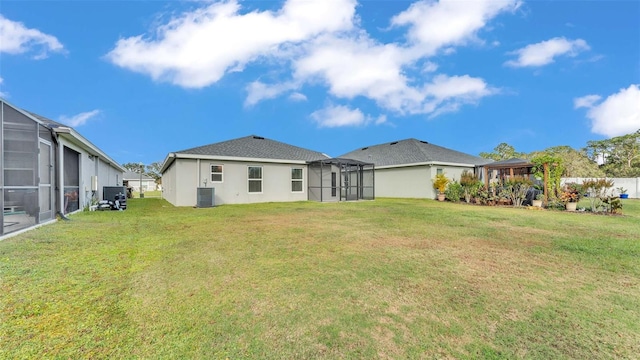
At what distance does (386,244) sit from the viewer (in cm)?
503

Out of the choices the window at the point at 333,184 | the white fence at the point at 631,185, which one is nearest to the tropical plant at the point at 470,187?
the window at the point at 333,184

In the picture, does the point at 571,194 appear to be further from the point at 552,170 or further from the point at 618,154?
the point at 618,154

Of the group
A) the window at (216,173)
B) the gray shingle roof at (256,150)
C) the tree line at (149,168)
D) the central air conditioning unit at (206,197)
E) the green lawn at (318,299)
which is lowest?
the green lawn at (318,299)

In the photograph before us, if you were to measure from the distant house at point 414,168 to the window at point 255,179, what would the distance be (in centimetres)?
1030

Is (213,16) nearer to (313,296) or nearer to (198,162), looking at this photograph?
(198,162)

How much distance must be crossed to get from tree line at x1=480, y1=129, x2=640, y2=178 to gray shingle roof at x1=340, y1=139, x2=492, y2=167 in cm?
1103

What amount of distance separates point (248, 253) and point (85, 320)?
228cm

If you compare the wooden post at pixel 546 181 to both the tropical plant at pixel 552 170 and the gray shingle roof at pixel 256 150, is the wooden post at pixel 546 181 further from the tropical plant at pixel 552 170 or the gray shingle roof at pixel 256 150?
the gray shingle roof at pixel 256 150

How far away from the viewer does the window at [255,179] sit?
14.7 m

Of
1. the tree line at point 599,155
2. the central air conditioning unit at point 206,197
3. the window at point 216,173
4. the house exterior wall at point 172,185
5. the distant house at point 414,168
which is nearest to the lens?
the central air conditioning unit at point 206,197

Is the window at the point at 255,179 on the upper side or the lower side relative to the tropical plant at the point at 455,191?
upper

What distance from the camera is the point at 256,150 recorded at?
15516 millimetres

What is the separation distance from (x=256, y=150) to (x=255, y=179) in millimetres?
1871

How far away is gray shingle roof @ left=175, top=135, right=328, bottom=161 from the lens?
1393cm
